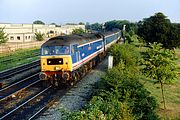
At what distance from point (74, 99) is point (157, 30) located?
1550 inches

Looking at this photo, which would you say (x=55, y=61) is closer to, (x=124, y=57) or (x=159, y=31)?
(x=124, y=57)

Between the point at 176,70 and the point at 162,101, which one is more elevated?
the point at 176,70

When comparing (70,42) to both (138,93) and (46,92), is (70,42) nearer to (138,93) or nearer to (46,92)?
(46,92)

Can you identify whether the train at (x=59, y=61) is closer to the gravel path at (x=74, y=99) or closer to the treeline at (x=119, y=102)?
the gravel path at (x=74, y=99)

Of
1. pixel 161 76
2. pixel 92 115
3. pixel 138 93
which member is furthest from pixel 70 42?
pixel 92 115

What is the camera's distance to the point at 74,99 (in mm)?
19625

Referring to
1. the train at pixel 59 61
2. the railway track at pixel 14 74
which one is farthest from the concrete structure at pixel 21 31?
the train at pixel 59 61

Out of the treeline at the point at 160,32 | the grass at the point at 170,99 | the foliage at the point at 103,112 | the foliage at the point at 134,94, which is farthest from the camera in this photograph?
the treeline at the point at 160,32

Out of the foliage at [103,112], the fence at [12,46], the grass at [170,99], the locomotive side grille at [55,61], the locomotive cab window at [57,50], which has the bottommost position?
the grass at [170,99]

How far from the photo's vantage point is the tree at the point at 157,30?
177 ft

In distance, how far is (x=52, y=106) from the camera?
59.6 feet

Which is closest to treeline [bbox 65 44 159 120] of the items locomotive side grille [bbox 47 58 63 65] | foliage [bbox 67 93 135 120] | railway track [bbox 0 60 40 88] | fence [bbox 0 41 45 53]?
foliage [bbox 67 93 135 120]

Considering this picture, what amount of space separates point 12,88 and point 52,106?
5923 millimetres

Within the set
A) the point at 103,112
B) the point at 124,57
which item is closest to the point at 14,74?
the point at 124,57
